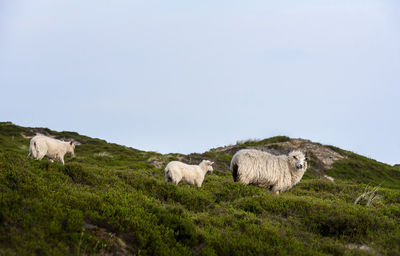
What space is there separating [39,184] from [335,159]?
115ft

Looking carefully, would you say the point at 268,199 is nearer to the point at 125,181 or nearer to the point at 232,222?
the point at 232,222

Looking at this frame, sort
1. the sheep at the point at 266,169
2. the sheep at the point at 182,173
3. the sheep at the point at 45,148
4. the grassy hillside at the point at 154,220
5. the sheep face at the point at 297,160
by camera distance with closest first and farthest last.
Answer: the grassy hillside at the point at 154,220 < the sheep at the point at 182,173 < the sheep at the point at 266,169 < the sheep face at the point at 297,160 < the sheep at the point at 45,148

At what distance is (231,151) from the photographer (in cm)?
4106

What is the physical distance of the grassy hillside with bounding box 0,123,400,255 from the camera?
7730 mm

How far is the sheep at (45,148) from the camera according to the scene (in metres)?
16.8

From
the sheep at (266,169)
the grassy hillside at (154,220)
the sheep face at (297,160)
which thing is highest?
the sheep face at (297,160)

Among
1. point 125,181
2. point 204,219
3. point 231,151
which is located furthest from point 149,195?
point 231,151

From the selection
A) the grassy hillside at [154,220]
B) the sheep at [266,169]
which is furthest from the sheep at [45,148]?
the sheep at [266,169]

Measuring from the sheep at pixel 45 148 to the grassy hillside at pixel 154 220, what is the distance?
12.6ft

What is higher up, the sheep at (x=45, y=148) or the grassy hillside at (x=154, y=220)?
the sheep at (x=45, y=148)

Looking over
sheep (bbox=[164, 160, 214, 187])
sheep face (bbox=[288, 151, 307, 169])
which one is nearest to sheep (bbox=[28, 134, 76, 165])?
sheep (bbox=[164, 160, 214, 187])

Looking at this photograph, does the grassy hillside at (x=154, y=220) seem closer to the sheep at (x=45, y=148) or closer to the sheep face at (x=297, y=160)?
the sheep face at (x=297, y=160)

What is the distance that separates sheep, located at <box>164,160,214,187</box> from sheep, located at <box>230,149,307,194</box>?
62.3 inches

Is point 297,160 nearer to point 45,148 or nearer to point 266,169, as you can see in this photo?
point 266,169
